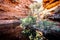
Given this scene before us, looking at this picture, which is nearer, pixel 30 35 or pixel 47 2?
pixel 30 35

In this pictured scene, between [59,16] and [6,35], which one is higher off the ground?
[59,16]

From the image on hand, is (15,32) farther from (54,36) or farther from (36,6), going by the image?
(36,6)

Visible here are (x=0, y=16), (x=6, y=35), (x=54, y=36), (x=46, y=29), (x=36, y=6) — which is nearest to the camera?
(x=54, y=36)

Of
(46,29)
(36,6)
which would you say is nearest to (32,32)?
(46,29)

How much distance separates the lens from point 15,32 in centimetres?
1202

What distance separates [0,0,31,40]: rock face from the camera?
11.3 meters

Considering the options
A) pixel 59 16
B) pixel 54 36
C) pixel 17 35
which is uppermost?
pixel 59 16

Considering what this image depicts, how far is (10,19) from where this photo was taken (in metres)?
17.0

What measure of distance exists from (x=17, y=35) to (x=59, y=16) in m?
4.34

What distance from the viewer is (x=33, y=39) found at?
9.58 m

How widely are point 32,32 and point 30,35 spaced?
0.26 meters

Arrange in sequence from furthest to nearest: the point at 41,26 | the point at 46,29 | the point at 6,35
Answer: the point at 6,35
the point at 41,26
the point at 46,29

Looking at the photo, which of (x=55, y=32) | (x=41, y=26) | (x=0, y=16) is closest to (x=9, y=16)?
(x=0, y=16)

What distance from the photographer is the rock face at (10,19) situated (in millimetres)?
11280
